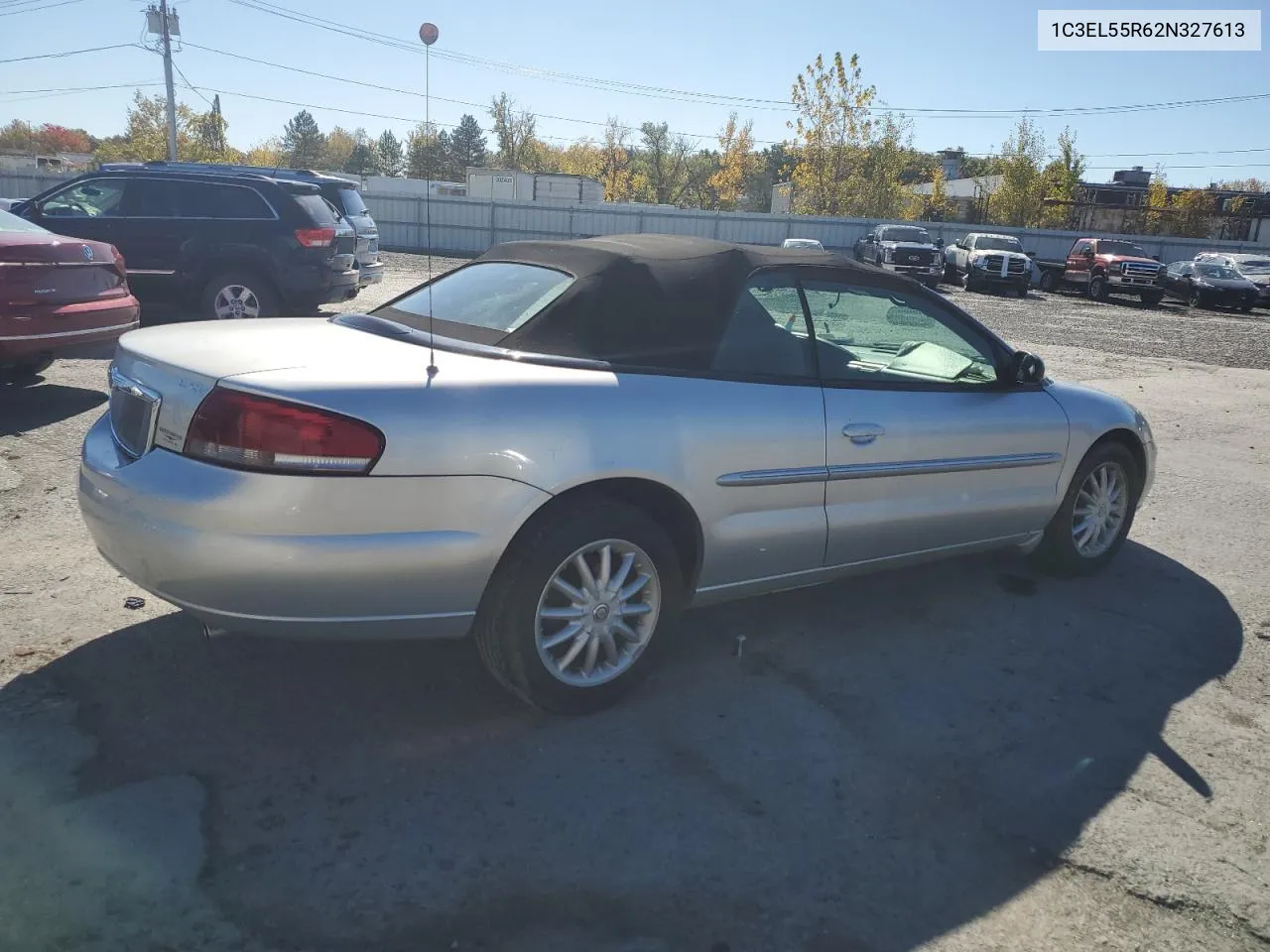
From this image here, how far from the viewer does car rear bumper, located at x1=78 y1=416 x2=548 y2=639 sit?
2762 millimetres

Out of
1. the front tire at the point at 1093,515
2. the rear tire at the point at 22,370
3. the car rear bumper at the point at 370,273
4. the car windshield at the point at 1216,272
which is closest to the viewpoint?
the front tire at the point at 1093,515

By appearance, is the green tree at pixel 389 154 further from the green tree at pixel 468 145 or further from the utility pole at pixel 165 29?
the utility pole at pixel 165 29

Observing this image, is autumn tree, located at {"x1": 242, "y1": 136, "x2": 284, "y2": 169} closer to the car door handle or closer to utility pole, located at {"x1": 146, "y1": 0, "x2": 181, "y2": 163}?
utility pole, located at {"x1": 146, "y1": 0, "x2": 181, "y2": 163}

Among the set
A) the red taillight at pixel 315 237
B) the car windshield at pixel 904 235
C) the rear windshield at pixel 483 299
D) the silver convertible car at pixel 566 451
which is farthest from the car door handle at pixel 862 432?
the car windshield at pixel 904 235

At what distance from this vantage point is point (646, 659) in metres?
3.50

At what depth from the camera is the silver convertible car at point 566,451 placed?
2.81 metres

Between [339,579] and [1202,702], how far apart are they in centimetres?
317

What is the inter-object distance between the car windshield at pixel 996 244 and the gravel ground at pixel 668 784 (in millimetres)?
26786

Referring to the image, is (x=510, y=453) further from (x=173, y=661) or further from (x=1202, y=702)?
(x=1202, y=702)

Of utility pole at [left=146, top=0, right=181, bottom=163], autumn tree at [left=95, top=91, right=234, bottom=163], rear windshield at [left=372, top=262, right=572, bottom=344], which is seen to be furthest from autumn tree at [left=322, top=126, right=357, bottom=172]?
rear windshield at [left=372, top=262, right=572, bottom=344]

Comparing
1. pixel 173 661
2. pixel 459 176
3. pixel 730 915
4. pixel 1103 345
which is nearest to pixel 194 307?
pixel 173 661

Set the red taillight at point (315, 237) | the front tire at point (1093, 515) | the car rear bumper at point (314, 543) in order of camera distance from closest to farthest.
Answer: the car rear bumper at point (314, 543), the front tire at point (1093, 515), the red taillight at point (315, 237)

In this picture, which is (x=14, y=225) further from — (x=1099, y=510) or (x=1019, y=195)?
(x=1019, y=195)

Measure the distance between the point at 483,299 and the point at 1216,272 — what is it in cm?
3049
